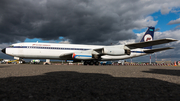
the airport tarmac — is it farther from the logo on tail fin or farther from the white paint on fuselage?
the logo on tail fin

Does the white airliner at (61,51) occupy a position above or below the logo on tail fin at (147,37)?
below

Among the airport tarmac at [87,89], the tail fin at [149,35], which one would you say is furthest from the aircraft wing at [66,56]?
the tail fin at [149,35]

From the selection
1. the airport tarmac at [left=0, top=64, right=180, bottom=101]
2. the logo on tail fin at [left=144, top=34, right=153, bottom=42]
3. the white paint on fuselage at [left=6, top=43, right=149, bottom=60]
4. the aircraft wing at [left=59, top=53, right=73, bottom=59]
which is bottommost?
the airport tarmac at [left=0, top=64, right=180, bottom=101]

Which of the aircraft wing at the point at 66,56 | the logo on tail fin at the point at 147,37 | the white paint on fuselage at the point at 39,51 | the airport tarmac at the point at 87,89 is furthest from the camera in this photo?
the logo on tail fin at the point at 147,37

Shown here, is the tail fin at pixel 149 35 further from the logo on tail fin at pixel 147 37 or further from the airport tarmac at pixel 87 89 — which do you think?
the airport tarmac at pixel 87 89

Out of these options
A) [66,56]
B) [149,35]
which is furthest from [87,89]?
[149,35]

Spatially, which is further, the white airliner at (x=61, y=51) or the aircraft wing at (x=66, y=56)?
the aircraft wing at (x=66, y=56)

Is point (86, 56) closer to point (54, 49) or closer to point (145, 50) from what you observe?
point (54, 49)

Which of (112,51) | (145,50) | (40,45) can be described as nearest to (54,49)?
(40,45)

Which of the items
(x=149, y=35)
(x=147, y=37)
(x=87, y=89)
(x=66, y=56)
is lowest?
(x=87, y=89)

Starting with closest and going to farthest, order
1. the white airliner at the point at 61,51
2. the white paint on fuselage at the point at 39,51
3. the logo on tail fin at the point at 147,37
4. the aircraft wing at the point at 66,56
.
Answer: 1. the white airliner at the point at 61,51
2. the white paint on fuselage at the point at 39,51
3. the aircraft wing at the point at 66,56
4. the logo on tail fin at the point at 147,37

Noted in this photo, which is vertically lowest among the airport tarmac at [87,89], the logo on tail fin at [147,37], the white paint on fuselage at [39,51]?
the airport tarmac at [87,89]

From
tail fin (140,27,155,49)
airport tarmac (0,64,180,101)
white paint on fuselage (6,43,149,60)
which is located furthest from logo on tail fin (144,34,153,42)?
airport tarmac (0,64,180,101)

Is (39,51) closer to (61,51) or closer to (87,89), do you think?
(61,51)
